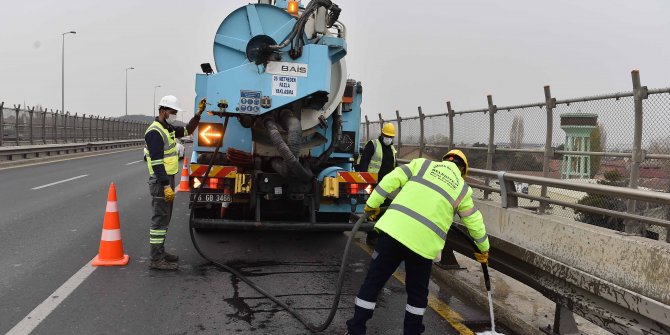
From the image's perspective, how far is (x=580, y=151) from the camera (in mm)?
6352

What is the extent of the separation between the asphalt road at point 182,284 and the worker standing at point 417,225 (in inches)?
21.4

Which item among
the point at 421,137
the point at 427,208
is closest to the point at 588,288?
the point at 427,208

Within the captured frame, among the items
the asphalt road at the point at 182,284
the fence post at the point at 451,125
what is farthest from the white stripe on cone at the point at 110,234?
the fence post at the point at 451,125

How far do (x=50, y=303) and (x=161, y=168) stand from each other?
1795 millimetres

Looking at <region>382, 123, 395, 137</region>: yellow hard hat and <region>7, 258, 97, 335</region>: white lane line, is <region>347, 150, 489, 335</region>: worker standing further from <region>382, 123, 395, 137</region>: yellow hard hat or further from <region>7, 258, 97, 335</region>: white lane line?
<region>382, 123, 395, 137</region>: yellow hard hat

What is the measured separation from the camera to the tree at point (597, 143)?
608 cm

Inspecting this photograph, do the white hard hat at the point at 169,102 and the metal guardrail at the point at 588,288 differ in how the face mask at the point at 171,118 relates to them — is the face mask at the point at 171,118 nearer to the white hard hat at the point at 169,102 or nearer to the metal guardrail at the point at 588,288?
the white hard hat at the point at 169,102

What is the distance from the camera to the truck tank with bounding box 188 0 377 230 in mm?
5562

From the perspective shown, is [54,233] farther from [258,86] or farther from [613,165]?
[613,165]

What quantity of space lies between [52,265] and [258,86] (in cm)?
314

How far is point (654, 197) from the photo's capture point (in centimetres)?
330

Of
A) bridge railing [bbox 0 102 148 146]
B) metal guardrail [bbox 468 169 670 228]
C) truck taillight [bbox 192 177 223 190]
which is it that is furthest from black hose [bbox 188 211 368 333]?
bridge railing [bbox 0 102 148 146]

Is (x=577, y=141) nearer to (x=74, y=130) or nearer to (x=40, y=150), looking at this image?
(x=40, y=150)

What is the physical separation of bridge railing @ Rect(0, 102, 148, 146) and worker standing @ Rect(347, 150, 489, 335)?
21.1 meters
